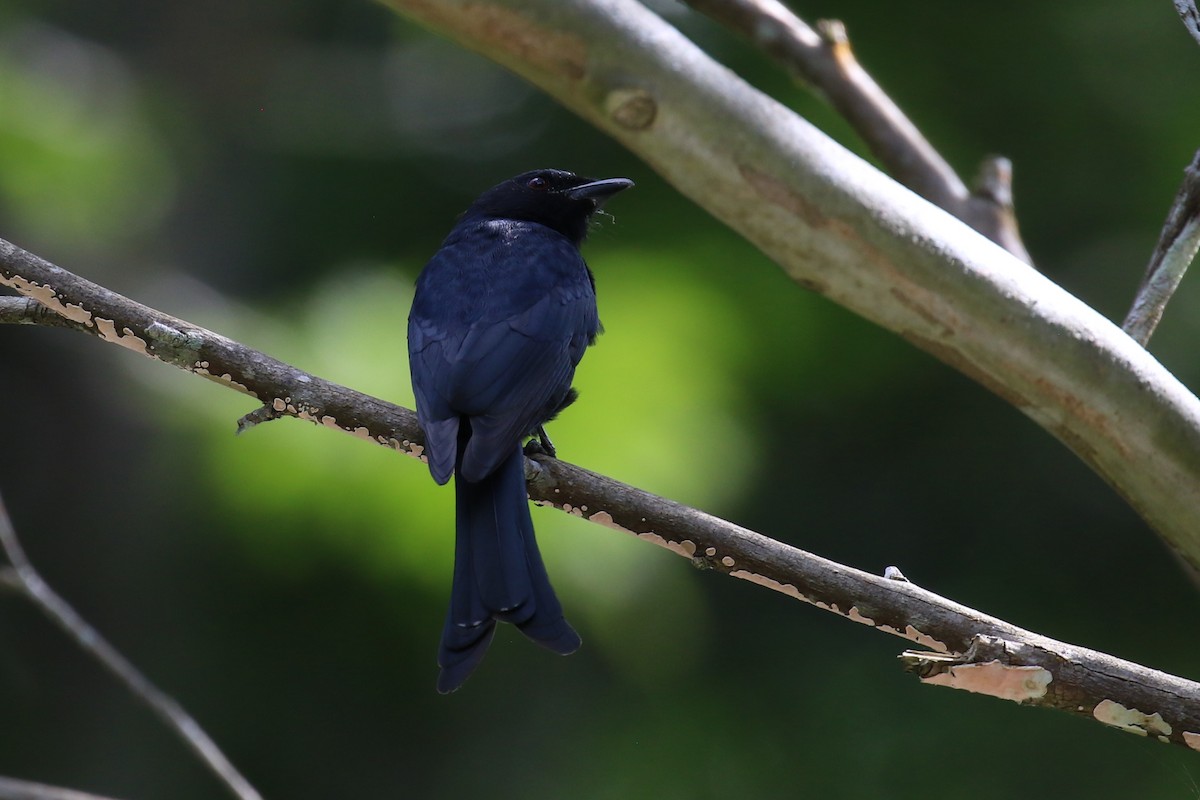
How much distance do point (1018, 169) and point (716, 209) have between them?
4098mm

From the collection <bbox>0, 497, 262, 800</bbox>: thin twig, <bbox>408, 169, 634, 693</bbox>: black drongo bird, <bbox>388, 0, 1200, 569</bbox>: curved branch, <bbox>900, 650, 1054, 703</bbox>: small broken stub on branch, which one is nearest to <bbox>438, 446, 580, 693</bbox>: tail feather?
<bbox>408, 169, 634, 693</bbox>: black drongo bird

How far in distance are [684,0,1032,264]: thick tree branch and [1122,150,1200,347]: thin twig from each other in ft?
1.96

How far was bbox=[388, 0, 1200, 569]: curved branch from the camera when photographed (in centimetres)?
245

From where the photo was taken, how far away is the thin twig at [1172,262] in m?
2.68

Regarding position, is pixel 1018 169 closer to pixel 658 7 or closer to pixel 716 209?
pixel 658 7

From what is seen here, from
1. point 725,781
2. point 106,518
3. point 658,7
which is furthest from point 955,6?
point 106,518

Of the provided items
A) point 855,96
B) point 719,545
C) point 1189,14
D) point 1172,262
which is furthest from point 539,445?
point 1189,14

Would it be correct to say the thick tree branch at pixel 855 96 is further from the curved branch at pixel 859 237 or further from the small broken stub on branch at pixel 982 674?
the small broken stub on branch at pixel 982 674

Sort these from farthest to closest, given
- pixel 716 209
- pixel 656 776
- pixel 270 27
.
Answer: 1. pixel 270 27
2. pixel 656 776
3. pixel 716 209

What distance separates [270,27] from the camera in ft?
25.3

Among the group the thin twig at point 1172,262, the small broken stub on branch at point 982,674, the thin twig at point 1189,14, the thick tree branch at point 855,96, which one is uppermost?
the thin twig at point 1189,14

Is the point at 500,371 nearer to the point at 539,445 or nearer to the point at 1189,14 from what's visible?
the point at 539,445

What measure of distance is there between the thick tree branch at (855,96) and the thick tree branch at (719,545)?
142 centimetres

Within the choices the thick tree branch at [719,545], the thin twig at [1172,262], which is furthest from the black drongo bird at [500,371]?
the thin twig at [1172,262]
